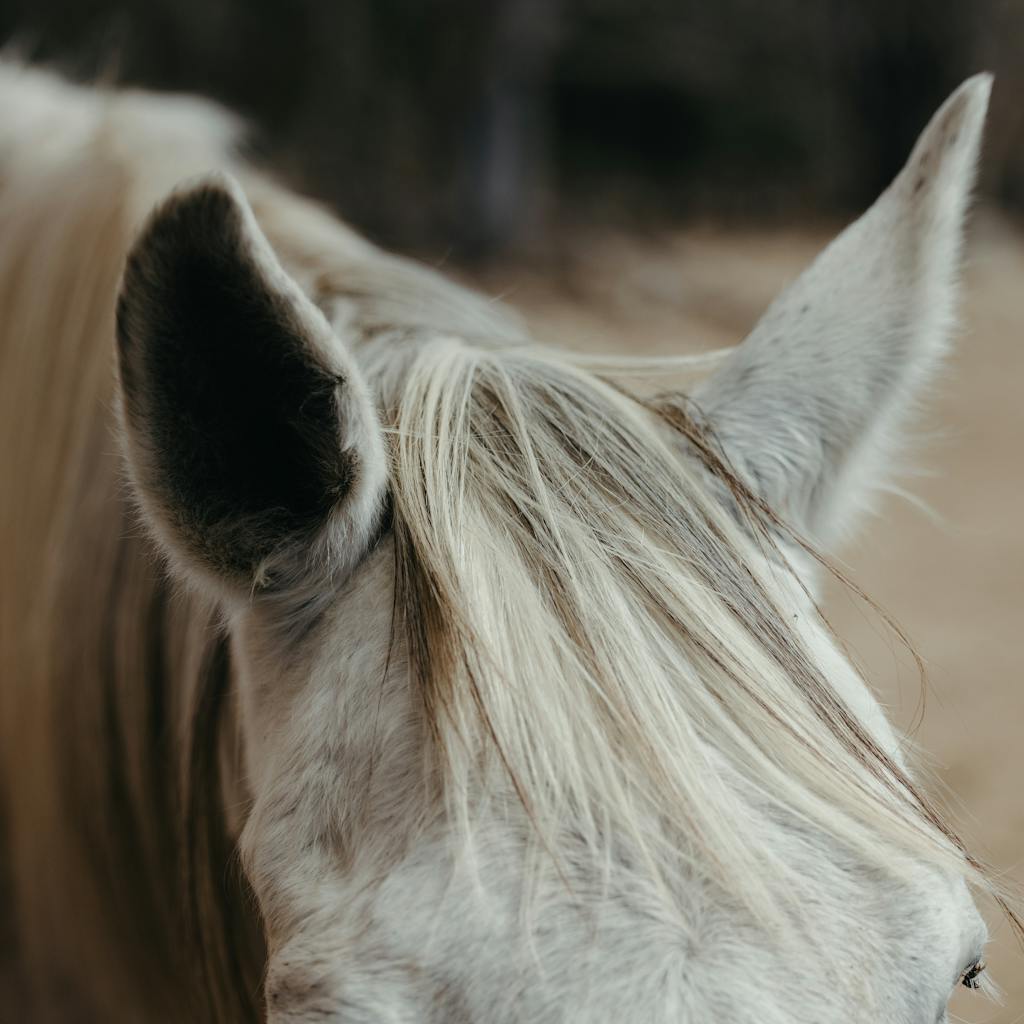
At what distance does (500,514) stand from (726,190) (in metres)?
10.2

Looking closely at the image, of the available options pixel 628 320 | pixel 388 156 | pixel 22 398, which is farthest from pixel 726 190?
pixel 22 398

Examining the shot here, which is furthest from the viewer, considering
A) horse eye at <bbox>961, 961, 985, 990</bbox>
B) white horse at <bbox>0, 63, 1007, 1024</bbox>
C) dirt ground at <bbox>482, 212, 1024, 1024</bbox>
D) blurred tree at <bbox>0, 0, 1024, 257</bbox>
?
blurred tree at <bbox>0, 0, 1024, 257</bbox>

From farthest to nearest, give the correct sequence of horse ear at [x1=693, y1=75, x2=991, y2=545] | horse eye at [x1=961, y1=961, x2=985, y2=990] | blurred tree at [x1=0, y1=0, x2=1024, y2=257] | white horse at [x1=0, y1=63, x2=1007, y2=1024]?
1. blurred tree at [x1=0, y1=0, x2=1024, y2=257]
2. horse ear at [x1=693, y1=75, x2=991, y2=545]
3. horse eye at [x1=961, y1=961, x2=985, y2=990]
4. white horse at [x1=0, y1=63, x2=1007, y2=1024]

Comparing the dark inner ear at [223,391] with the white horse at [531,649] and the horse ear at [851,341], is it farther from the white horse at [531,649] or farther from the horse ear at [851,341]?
the horse ear at [851,341]

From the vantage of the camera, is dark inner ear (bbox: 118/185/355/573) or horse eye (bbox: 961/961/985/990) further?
horse eye (bbox: 961/961/985/990)

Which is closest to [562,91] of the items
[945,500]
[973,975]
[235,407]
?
[945,500]

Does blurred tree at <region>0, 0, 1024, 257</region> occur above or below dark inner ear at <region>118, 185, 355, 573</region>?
above

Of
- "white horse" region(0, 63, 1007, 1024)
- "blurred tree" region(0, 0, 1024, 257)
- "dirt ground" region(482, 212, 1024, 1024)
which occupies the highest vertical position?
"blurred tree" region(0, 0, 1024, 257)

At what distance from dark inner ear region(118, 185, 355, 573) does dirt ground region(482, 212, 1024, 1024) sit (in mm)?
590

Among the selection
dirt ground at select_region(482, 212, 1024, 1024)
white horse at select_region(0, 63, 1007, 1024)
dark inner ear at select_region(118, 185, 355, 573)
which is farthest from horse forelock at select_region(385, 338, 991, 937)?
dirt ground at select_region(482, 212, 1024, 1024)

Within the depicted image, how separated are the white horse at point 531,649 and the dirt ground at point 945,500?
185mm

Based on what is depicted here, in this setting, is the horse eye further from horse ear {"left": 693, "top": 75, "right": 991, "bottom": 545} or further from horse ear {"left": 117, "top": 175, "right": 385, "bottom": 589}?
horse ear {"left": 117, "top": 175, "right": 385, "bottom": 589}

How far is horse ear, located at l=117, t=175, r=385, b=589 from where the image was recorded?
0.84m

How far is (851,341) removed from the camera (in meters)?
1.21
